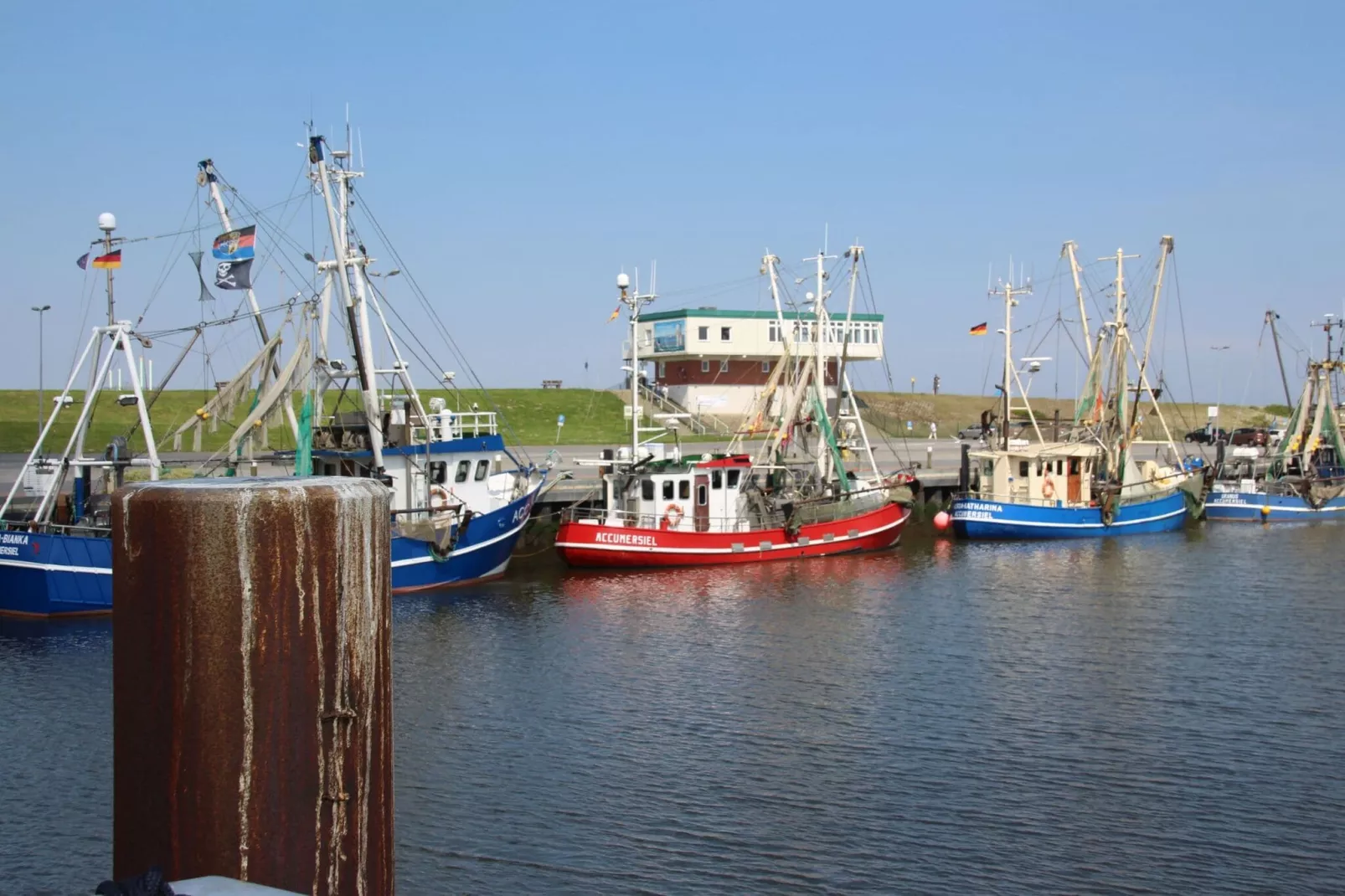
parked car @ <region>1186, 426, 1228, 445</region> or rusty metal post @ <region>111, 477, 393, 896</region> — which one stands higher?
parked car @ <region>1186, 426, 1228, 445</region>

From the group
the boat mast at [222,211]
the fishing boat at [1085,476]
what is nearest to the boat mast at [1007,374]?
the fishing boat at [1085,476]

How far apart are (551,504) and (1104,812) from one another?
27.1 meters

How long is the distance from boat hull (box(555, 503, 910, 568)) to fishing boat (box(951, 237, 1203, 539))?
487 centimetres

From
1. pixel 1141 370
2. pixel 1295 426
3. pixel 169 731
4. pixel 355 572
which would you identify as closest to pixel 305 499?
pixel 355 572

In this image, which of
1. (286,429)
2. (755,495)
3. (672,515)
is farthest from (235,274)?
(286,429)

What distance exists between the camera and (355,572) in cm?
507

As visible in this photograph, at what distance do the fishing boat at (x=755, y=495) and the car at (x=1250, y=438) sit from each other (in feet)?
97.5

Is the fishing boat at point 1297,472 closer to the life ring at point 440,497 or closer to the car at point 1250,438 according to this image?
the car at point 1250,438

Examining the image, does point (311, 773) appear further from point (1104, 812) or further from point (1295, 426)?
point (1295, 426)

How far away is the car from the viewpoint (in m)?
64.2

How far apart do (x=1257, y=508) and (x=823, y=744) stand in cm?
3688

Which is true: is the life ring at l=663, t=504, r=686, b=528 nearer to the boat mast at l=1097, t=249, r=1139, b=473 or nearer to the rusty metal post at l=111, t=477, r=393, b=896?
the boat mast at l=1097, t=249, r=1139, b=473

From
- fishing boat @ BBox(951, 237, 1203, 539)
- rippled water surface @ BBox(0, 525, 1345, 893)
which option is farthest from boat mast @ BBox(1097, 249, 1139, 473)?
rippled water surface @ BBox(0, 525, 1345, 893)

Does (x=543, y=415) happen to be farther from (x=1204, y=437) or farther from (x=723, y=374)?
(x=1204, y=437)
